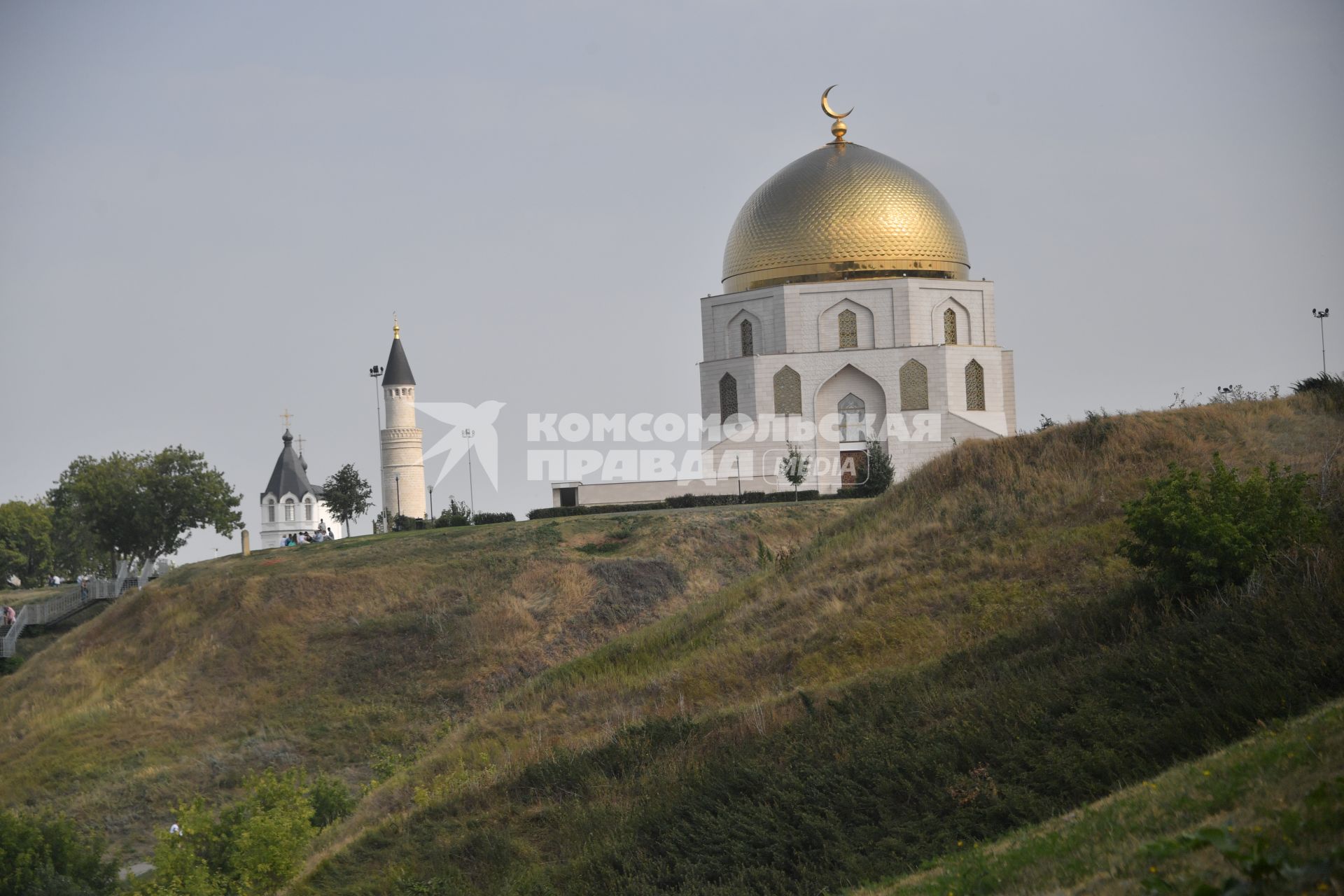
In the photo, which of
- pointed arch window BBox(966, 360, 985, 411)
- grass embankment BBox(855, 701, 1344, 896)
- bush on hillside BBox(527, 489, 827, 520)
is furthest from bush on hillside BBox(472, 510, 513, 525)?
grass embankment BBox(855, 701, 1344, 896)

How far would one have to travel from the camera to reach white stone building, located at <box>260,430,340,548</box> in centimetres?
7769

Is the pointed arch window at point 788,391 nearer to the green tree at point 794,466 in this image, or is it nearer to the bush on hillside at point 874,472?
the green tree at point 794,466

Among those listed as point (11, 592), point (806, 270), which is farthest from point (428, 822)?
point (11, 592)

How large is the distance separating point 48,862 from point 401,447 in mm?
40009

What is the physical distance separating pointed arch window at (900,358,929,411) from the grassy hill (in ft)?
25.7

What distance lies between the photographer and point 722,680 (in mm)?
16750

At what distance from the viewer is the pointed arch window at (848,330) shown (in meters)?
42.0

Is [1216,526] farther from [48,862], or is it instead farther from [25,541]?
[25,541]

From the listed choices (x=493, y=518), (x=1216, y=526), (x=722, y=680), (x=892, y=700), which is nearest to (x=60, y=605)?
(x=493, y=518)

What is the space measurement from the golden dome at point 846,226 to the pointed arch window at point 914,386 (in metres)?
3.04

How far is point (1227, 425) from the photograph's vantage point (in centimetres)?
2002

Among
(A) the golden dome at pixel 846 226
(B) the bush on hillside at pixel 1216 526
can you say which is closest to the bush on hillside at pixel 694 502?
(A) the golden dome at pixel 846 226

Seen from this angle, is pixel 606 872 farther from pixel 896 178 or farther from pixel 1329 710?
pixel 896 178

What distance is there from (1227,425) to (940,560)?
A: 5.45 meters
